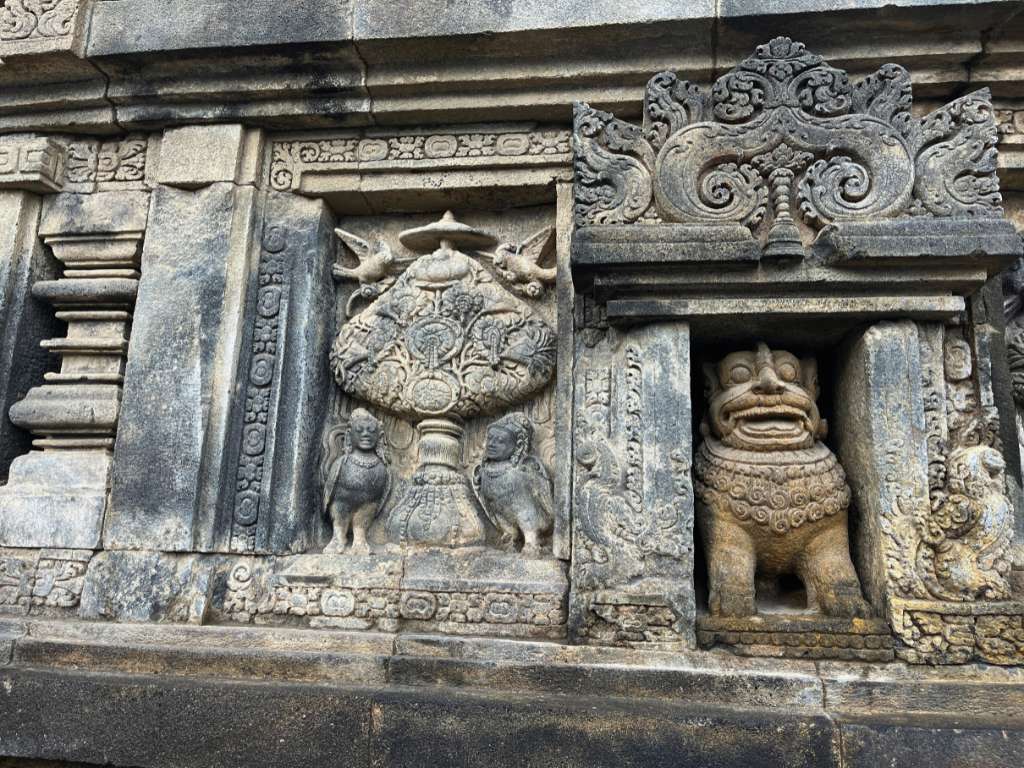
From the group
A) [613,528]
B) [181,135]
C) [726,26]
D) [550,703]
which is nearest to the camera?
[550,703]

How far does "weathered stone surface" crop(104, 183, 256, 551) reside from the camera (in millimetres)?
3379

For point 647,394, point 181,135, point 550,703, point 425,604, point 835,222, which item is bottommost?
point 550,703

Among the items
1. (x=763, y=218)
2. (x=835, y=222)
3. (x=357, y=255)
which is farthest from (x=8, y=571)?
(x=835, y=222)

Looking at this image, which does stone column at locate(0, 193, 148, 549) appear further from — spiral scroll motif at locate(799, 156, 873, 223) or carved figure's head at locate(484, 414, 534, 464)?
spiral scroll motif at locate(799, 156, 873, 223)

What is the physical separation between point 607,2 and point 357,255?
1744 millimetres

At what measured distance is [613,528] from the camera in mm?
3068

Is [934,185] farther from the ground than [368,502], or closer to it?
farther from the ground

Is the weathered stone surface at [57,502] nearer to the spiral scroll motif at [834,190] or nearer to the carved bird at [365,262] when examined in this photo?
the carved bird at [365,262]

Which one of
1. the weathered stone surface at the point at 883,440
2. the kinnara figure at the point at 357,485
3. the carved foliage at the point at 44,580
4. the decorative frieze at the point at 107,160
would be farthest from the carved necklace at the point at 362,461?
the weathered stone surface at the point at 883,440

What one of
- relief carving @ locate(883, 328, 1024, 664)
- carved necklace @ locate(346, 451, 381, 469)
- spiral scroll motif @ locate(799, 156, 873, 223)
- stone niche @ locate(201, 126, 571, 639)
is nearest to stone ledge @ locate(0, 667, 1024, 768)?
relief carving @ locate(883, 328, 1024, 664)

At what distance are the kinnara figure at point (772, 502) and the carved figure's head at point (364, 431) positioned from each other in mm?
1514

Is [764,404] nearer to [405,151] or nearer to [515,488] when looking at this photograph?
[515,488]

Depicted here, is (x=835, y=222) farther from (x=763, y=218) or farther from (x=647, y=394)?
(x=647, y=394)

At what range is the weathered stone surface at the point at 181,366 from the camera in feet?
11.1
